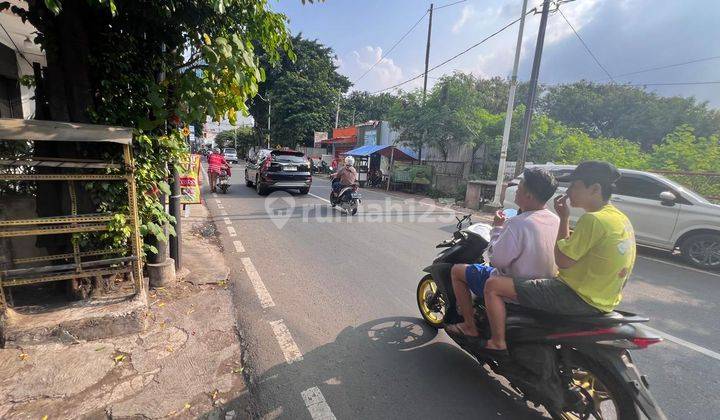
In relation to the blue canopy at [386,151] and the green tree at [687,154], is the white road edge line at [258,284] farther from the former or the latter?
the blue canopy at [386,151]

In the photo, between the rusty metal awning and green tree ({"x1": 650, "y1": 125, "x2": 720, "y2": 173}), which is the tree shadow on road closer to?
the rusty metal awning

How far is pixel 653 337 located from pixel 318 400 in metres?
2.18

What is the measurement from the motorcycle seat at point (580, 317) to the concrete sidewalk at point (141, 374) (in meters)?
2.03

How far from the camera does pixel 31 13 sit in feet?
10.0

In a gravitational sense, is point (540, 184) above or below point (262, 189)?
above

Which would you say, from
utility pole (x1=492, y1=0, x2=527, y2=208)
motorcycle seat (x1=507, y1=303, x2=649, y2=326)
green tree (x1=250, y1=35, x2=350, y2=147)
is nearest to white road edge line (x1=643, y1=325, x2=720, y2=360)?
motorcycle seat (x1=507, y1=303, x2=649, y2=326)

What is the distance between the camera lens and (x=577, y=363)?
86.7 inches

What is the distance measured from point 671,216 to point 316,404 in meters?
7.46

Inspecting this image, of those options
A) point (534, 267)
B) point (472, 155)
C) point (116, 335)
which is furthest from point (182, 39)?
point (472, 155)

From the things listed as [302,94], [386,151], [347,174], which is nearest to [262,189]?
[347,174]

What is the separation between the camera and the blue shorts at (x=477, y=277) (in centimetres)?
270

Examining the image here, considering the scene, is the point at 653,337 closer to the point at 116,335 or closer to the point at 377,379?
the point at 377,379

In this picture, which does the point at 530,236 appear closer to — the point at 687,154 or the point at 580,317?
the point at 580,317

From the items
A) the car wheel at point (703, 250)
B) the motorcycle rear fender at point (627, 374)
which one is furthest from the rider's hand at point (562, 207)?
the car wheel at point (703, 250)
